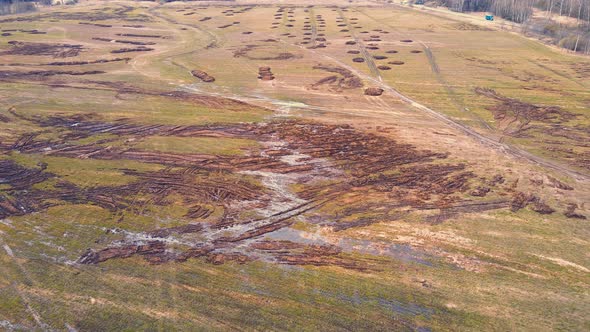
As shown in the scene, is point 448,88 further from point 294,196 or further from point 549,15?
point 549,15

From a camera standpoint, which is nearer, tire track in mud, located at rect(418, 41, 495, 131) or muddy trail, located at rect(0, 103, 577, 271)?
muddy trail, located at rect(0, 103, 577, 271)

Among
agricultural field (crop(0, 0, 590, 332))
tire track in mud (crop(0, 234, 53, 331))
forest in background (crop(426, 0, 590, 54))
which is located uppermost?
forest in background (crop(426, 0, 590, 54))

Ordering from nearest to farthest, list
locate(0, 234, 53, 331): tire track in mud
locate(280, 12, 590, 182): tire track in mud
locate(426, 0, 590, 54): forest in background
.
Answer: locate(0, 234, 53, 331): tire track in mud, locate(280, 12, 590, 182): tire track in mud, locate(426, 0, 590, 54): forest in background

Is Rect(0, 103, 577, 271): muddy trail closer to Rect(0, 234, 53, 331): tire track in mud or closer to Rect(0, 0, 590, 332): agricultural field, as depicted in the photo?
Rect(0, 0, 590, 332): agricultural field

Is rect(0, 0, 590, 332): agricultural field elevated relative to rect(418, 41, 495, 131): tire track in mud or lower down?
lower down

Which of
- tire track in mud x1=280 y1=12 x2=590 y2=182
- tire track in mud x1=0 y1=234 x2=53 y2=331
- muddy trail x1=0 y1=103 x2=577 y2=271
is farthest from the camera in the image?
tire track in mud x1=280 y1=12 x2=590 y2=182

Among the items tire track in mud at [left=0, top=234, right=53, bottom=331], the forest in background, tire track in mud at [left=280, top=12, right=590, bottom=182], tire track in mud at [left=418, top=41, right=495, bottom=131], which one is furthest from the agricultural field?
the forest in background
